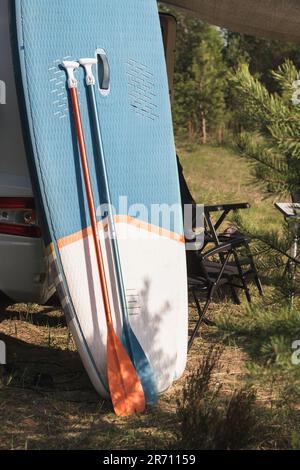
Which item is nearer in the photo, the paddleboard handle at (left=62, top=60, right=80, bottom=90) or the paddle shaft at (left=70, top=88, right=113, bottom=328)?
the paddle shaft at (left=70, top=88, right=113, bottom=328)

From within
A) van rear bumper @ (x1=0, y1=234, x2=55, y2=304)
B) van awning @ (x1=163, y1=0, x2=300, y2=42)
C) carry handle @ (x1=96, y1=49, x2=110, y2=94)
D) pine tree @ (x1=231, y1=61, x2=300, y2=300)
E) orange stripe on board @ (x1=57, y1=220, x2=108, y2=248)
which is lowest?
van rear bumper @ (x1=0, y1=234, x2=55, y2=304)

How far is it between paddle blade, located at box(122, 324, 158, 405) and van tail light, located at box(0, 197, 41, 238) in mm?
780

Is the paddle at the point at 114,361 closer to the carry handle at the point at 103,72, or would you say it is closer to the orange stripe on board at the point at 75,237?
the orange stripe on board at the point at 75,237

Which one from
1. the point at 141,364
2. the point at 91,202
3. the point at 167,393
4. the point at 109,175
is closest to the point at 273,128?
the point at 91,202

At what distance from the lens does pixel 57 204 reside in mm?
4469

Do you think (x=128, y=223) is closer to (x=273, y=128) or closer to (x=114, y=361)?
(x=114, y=361)

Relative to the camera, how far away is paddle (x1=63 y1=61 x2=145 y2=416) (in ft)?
14.0

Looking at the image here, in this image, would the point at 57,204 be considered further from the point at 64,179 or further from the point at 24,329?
the point at 24,329

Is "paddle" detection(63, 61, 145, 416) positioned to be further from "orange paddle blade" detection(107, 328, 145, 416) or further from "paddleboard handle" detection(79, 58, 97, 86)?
"paddleboard handle" detection(79, 58, 97, 86)

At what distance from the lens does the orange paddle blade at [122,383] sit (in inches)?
168

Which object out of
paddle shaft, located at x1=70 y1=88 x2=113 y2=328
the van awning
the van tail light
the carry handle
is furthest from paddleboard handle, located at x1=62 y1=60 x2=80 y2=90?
the van awning

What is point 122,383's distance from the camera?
4.29 meters

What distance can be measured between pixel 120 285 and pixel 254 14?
11.0 ft

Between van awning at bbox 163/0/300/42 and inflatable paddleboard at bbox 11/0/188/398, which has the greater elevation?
van awning at bbox 163/0/300/42
